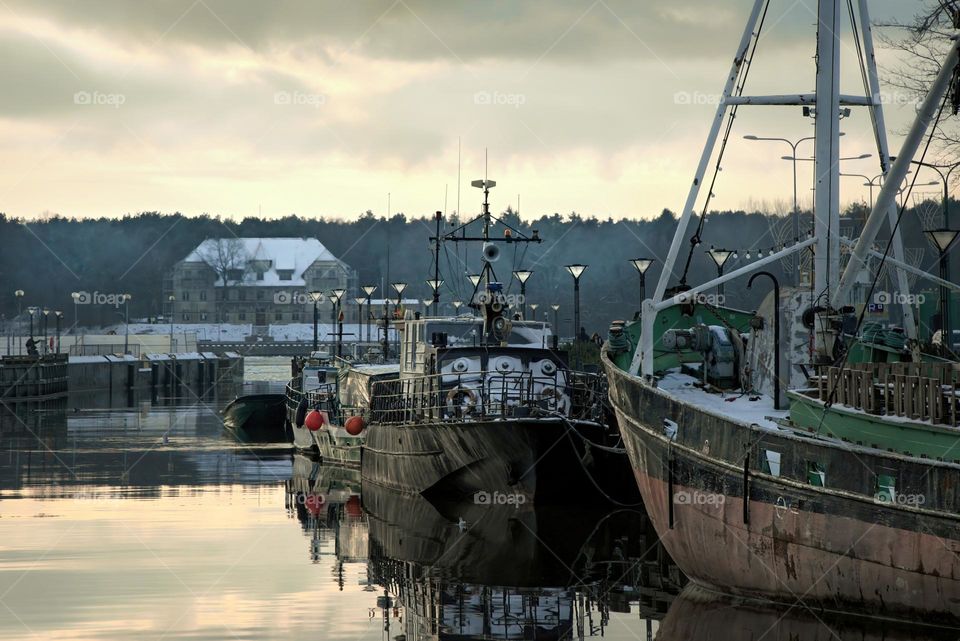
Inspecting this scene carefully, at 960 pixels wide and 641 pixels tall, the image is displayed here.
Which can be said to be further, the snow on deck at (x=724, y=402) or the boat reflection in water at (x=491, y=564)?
the snow on deck at (x=724, y=402)

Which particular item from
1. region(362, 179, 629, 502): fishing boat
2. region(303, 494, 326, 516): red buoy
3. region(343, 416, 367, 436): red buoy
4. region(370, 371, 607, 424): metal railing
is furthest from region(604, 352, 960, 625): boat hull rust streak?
region(343, 416, 367, 436): red buoy

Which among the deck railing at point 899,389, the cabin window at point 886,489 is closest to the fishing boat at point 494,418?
the deck railing at point 899,389

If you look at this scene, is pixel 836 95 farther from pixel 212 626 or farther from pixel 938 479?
pixel 212 626

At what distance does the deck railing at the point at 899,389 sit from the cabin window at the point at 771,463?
3.84 ft

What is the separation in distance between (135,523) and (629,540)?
9.86 meters

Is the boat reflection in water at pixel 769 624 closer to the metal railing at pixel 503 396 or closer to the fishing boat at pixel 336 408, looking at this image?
the metal railing at pixel 503 396

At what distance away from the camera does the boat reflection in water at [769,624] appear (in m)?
17.5

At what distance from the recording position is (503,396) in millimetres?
31141

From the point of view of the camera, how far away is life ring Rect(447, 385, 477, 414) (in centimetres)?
3262

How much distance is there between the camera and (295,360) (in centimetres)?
6384

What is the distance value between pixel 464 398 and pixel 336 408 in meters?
12.0

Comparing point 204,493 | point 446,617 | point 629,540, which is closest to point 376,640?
point 446,617

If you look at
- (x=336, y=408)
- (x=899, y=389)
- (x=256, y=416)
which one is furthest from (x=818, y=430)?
(x=256, y=416)

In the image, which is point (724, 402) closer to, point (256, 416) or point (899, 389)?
point (899, 389)
